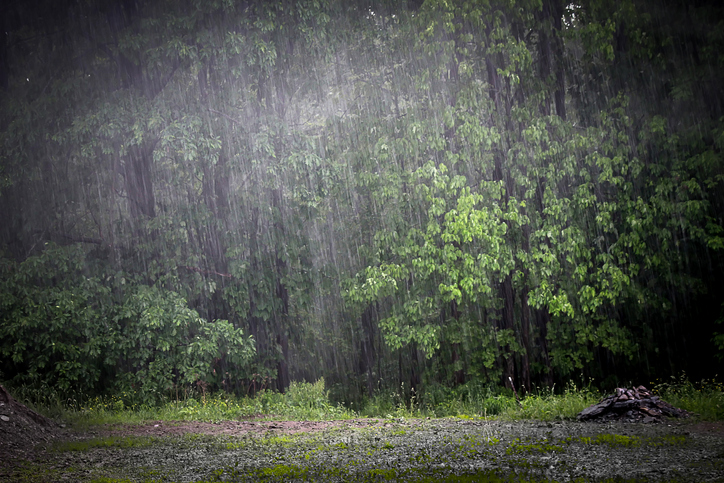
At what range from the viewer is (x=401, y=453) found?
20.9 ft

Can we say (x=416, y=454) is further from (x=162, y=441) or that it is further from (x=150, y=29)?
(x=150, y=29)

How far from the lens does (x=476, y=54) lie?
14.6 m

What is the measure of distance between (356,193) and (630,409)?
Answer: 10085mm

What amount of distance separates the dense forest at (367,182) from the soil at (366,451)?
427 cm

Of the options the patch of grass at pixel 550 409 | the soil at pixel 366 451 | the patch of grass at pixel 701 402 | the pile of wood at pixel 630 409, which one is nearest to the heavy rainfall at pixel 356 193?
the patch of grass at pixel 701 402

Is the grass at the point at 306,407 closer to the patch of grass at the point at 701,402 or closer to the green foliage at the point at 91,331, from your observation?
the patch of grass at the point at 701,402

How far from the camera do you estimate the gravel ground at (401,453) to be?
521 centimetres

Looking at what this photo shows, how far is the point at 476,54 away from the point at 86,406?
1261 cm

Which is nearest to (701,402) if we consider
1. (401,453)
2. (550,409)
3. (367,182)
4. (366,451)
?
(550,409)

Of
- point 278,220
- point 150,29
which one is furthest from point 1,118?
point 278,220

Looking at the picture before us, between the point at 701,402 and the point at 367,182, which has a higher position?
the point at 367,182

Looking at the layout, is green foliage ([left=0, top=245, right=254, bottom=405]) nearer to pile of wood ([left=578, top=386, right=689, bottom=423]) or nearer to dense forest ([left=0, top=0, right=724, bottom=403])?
dense forest ([left=0, top=0, right=724, bottom=403])

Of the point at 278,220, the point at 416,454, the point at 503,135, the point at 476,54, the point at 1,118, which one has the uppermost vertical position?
the point at 476,54

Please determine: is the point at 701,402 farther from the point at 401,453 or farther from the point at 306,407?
the point at 306,407
